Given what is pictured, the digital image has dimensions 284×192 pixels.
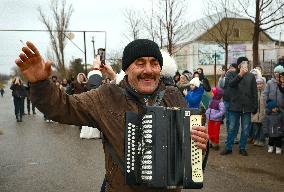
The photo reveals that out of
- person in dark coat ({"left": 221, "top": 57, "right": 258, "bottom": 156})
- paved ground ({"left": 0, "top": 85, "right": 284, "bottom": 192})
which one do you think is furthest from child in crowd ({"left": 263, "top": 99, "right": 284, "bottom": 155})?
person in dark coat ({"left": 221, "top": 57, "right": 258, "bottom": 156})

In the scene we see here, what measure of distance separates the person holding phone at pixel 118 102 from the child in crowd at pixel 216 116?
613 cm

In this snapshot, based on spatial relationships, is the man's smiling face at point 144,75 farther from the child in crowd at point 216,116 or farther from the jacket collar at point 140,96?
the child in crowd at point 216,116

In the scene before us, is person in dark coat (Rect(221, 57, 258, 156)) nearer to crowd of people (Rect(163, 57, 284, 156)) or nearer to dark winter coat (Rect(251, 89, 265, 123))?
crowd of people (Rect(163, 57, 284, 156))

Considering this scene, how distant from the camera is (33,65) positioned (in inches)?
94.3

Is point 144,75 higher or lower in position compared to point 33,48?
lower

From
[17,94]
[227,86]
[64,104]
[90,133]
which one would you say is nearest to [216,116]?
[227,86]

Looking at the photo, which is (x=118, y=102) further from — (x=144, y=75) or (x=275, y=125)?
A: (x=275, y=125)

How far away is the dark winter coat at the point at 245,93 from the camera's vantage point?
8.27 m

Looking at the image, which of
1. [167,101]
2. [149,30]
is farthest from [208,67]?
[167,101]

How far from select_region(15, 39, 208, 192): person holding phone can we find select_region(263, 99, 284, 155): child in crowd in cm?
583

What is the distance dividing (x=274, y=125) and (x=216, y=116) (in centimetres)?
127

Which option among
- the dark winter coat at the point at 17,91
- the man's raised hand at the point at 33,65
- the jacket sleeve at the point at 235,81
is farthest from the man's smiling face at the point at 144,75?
the dark winter coat at the point at 17,91

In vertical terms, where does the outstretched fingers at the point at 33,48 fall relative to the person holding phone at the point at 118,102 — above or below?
above

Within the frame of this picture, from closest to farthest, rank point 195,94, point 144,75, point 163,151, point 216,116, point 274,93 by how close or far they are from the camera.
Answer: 1. point 163,151
2. point 144,75
3. point 274,93
4. point 216,116
5. point 195,94
